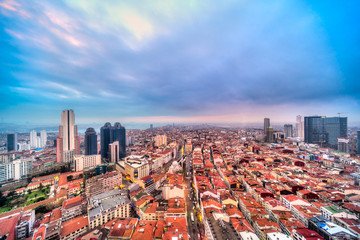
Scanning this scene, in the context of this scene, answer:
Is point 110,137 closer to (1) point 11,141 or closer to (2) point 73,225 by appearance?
(1) point 11,141

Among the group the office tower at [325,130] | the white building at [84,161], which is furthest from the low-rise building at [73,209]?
the office tower at [325,130]

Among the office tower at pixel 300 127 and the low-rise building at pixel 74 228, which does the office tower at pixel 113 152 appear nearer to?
the low-rise building at pixel 74 228

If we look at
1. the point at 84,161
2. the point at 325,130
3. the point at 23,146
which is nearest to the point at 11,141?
the point at 23,146

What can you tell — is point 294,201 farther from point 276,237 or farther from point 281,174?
point 281,174

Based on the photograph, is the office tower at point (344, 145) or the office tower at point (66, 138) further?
the office tower at point (344, 145)

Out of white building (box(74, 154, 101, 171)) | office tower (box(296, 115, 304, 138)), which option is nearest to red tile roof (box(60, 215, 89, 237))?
white building (box(74, 154, 101, 171))
